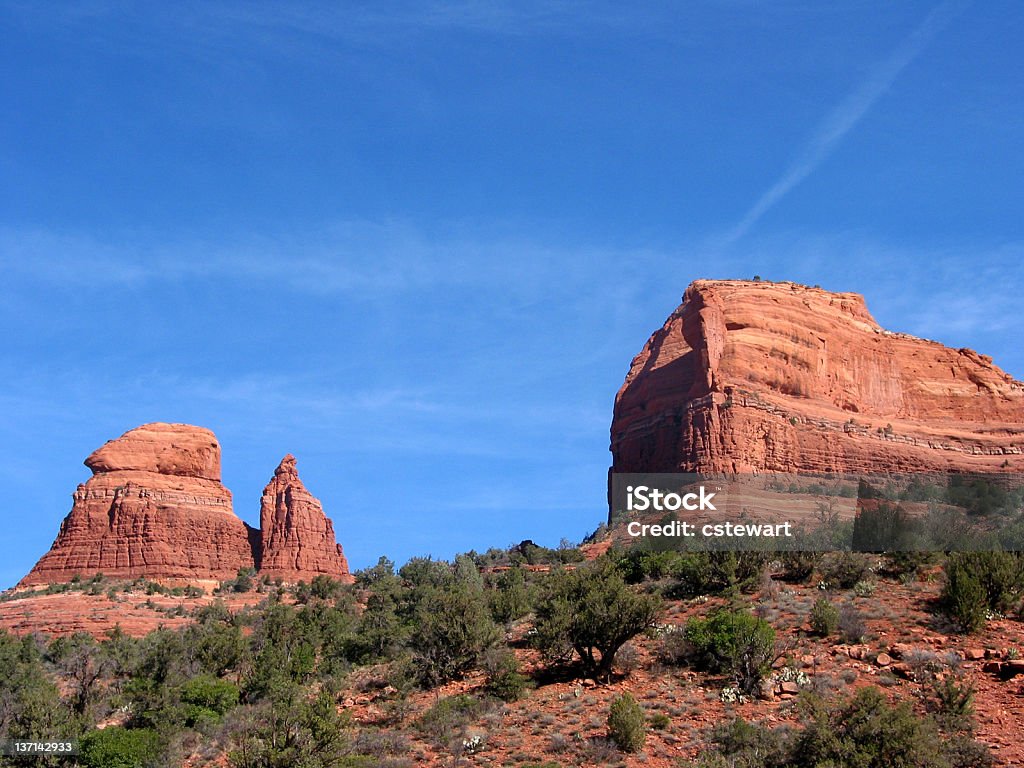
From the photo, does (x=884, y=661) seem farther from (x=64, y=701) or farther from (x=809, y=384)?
(x=809, y=384)

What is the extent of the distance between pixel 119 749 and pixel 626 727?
12.9m

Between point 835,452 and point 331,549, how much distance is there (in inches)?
1546

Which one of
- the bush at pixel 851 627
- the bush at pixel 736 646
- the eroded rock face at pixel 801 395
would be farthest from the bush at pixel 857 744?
the eroded rock face at pixel 801 395

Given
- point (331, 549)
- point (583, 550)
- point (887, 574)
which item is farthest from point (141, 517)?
point (887, 574)

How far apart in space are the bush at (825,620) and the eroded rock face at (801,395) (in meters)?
32.3

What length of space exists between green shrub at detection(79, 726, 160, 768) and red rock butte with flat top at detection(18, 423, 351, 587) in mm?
52087

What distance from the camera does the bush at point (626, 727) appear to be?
26.3m

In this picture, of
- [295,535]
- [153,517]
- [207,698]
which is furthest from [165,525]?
[207,698]

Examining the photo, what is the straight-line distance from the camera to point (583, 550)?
63.4 meters

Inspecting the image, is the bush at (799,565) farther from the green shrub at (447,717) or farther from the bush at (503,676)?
the green shrub at (447,717)

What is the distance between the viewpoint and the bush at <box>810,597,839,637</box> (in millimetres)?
31891

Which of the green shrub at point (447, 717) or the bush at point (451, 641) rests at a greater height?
the bush at point (451, 641)

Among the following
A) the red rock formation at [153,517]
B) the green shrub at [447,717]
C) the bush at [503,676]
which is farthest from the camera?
the red rock formation at [153,517]

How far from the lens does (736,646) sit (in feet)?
99.2
